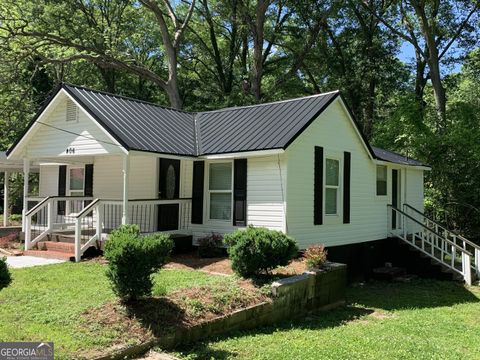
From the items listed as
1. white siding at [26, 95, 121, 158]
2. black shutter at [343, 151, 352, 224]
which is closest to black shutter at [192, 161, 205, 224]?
white siding at [26, 95, 121, 158]

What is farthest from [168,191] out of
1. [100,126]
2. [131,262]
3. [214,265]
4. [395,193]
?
[395,193]

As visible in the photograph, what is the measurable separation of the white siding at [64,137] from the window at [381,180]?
350 inches

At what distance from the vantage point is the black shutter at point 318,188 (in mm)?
12680

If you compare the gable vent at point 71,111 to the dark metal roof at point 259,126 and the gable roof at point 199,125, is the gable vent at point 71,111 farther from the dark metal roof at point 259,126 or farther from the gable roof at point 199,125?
the dark metal roof at point 259,126

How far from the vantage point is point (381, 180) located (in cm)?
1605

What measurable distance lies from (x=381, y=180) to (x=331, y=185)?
3492 mm

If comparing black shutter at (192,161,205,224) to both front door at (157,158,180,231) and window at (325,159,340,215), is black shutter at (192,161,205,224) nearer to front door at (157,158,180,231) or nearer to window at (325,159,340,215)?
front door at (157,158,180,231)

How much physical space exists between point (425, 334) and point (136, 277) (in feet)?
17.2

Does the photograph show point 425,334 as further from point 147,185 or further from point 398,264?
point 147,185

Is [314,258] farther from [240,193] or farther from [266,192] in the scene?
[240,193]

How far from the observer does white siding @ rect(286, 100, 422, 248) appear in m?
12.0

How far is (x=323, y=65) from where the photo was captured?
104 ft

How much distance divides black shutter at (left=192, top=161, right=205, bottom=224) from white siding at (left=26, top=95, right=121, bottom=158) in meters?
2.51

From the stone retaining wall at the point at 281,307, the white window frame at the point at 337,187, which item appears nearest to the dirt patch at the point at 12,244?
the stone retaining wall at the point at 281,307
